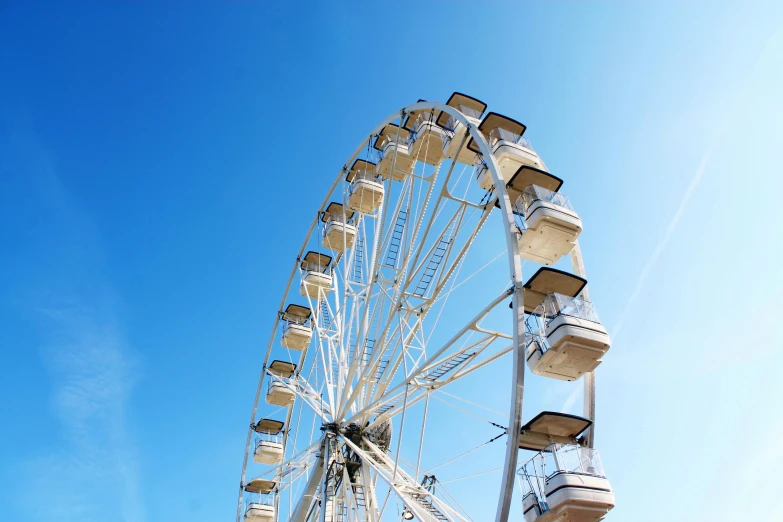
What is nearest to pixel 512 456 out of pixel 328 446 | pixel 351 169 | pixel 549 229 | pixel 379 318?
pixel 549 229

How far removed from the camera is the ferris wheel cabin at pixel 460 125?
1496 cm

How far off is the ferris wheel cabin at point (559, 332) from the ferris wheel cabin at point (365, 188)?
9.42 metres

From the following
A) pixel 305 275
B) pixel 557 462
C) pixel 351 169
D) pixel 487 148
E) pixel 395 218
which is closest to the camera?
pixel 557 462

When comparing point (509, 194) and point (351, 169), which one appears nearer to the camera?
point (509, 194)

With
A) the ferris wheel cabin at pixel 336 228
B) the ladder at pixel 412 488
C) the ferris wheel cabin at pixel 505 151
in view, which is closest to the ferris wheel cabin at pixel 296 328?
the ferris wheel cabin at pixel 336 228

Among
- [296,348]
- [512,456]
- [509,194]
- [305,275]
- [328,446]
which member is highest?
[305,275]

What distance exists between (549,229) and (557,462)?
404cm

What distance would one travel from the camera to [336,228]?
2138 cm

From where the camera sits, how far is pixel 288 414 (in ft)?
73.8

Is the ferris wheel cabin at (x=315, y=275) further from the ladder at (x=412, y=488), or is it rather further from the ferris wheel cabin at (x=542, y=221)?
the ferris wheel cabin at (x=542, y=221)

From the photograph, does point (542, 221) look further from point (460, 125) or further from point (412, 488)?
point (412, 488)

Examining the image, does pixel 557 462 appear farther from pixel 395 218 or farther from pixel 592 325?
pixel 395 218

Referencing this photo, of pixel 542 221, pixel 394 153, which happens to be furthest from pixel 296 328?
pixel 542 221

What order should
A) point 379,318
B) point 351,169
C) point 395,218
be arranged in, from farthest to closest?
point 351,169 → point 395,218 → point 379,318
